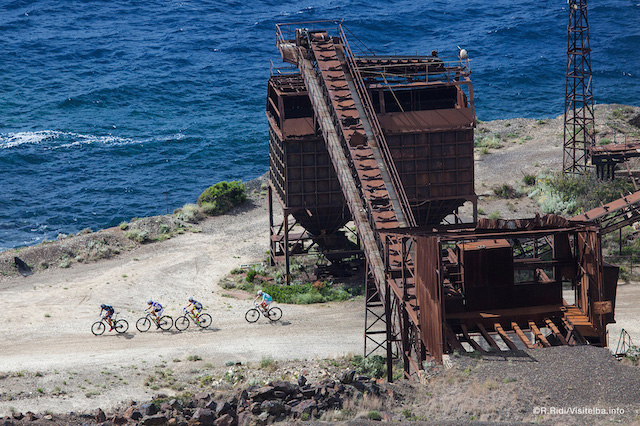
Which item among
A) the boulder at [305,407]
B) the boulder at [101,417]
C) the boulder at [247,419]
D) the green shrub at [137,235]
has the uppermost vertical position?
the green shrub at [137,235]

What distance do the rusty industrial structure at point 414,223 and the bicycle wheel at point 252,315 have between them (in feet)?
16.3

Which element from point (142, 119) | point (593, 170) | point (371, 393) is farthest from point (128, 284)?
point (142, 119)

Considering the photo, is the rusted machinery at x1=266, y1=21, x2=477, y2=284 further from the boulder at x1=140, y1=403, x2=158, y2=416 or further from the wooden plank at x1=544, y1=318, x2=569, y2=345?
the boulder at x1=140, y1=403, x2=158, y2=416

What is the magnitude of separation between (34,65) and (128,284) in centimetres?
6317

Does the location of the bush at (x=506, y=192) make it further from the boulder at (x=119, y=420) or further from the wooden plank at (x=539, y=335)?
the boulder at (x=119, y=420)

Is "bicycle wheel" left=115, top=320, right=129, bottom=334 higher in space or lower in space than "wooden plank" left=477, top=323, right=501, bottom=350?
lower

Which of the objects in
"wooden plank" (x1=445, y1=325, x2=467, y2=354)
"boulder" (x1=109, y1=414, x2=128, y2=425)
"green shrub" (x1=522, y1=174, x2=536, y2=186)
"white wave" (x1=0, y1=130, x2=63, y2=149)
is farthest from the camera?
"white wave" (x1=0, y1=130, x2=63, y2=149)

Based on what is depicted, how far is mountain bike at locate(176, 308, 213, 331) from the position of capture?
107 ft

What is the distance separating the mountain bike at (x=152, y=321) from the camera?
3253cm

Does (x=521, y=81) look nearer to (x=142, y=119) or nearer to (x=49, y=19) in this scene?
(x=142, y=119)

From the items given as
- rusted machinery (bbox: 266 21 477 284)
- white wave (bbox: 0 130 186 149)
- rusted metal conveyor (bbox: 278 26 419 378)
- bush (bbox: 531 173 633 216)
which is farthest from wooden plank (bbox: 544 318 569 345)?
white wave (bbox: 0 130 186 149)

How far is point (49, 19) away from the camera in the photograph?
10400cm

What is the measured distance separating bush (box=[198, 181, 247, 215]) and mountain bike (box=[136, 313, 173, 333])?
17.6m

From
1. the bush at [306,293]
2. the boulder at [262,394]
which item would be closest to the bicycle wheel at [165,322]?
the bush at [306,293]
